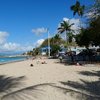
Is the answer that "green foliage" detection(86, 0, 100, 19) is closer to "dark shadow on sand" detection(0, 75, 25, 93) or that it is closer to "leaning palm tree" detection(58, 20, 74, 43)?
"dark shadow on sand" detection(0, 75, 25, 93)

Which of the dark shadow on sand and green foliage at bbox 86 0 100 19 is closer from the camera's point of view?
the dark shadow on sand

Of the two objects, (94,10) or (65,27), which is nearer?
(94,10)

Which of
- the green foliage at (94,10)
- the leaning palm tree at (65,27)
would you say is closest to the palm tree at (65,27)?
the leaning palm tree at (65,27)

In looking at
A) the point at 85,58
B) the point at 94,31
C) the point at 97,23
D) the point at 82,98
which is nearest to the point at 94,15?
the point at 97,23

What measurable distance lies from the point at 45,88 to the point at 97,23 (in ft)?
53.0

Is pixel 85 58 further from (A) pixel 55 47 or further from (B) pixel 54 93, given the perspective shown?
(A) pixel 55 47

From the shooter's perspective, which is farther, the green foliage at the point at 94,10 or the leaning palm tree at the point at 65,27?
the leaning palm tree at the point at 65,27

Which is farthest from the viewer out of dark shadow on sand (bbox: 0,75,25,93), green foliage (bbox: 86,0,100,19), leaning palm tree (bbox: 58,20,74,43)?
leaning palm tree (bbox: 58,20,74,43)

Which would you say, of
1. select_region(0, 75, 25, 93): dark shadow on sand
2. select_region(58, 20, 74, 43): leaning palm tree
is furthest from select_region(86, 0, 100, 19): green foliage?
select_region(58, 20, 74, 43): leaning palm tree

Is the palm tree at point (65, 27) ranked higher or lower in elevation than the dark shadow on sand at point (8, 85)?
higher

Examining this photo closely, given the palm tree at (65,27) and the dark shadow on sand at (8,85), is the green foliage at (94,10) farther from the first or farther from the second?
the palm tree at (65,27)

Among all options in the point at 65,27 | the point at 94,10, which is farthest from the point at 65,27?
the point at 94,10

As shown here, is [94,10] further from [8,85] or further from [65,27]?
[65,27]

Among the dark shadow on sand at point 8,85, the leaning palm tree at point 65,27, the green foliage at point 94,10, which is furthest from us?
the leaning palm tree at point 65,27
